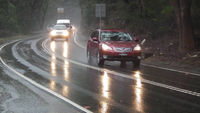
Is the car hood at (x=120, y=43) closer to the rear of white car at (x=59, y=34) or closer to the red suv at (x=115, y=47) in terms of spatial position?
the red suv at (x=115, y=47)

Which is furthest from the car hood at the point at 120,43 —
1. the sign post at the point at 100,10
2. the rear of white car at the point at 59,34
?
the rear of white car at the point at 59,34

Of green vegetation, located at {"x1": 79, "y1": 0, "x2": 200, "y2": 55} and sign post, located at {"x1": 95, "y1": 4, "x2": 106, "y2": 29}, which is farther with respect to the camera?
sign post, located at {"x1": 95, "y1": 4, "x2": 106, "y2": 29}

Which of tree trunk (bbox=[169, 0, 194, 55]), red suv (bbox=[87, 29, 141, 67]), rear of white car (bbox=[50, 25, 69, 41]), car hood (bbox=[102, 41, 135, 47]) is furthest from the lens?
rear of white car (bbox=[50, 25, 69, 41])

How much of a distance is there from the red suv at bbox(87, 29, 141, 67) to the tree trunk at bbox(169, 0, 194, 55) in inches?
→ 118

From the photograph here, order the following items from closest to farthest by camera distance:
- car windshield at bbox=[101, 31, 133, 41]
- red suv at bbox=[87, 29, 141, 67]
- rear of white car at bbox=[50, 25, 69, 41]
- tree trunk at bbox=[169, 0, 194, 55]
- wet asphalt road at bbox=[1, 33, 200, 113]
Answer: wet asphalt road at bbox=[1, 33, 200, 113]
red suv at bbox=[87, 29, 141, 67]
car windshield at bbox=[101, 31, 133, 41]
tree trunk at bbox=[169, 0, 194, 55]
rear of white car at bbox=[50, 25, 69, 41]

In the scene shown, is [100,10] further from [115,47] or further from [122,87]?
[122,87]

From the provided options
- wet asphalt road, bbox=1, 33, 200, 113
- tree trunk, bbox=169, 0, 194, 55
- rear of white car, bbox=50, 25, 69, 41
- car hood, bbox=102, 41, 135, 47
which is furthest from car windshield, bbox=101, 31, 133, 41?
rear of white car, bbox=50, 25, 69, 41

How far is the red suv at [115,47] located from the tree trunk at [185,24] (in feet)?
9.80

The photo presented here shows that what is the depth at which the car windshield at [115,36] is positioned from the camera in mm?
14613

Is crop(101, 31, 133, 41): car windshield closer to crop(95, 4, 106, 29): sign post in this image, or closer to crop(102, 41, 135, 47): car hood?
crop(102, 41, 135, 47): car hood

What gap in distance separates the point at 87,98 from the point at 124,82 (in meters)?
2.48

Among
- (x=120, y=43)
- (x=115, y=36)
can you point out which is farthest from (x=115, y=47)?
(x=115, y=36)

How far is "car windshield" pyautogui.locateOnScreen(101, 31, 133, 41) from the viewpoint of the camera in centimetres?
1461

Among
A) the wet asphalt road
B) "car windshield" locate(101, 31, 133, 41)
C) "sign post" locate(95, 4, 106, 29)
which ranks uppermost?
"sign post" locate(95, 4, 106, 29)
